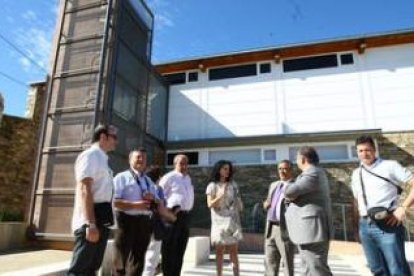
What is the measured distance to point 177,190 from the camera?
420 centimetres

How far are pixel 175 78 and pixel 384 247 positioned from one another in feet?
39.2

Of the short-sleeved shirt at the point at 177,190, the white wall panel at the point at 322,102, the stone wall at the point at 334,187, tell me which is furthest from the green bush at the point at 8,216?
the white wall panel at the point at 322,102

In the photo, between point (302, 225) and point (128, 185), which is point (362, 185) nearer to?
point (302, 225)

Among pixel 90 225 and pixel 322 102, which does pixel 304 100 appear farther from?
pixel 90 225

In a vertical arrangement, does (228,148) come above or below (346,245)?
above

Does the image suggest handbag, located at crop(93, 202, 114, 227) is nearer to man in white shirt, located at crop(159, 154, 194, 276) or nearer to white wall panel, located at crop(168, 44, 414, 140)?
man in white shirt, located at crop(159, 154, 194, 276)

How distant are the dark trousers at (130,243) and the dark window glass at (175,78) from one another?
10873 millimetres

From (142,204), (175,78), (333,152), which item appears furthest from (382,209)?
(175,78)

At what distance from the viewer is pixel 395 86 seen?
37.7ft

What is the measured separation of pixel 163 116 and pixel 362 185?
34.2ft

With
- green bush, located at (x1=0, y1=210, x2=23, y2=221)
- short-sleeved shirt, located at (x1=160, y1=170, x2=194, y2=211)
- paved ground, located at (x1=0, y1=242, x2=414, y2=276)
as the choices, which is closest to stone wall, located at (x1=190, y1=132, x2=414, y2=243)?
paved ground, located at (x1=0, y1=242, x2=414, y2=276)

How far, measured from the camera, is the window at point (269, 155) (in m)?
12.2

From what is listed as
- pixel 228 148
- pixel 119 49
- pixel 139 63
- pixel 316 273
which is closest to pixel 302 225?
pixel 316 273

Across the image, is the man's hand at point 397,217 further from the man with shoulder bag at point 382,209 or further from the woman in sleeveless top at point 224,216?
the woman in sleeveless top at point 224,216
